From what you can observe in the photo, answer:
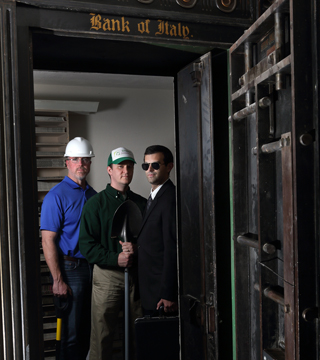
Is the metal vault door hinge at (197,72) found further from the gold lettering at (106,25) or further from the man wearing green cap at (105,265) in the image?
the man wearing green cap at (105,265)

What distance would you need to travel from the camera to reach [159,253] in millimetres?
2697

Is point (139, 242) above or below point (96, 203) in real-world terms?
below

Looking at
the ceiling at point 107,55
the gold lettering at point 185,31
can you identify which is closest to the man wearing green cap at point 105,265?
the ceiling at point 107,55

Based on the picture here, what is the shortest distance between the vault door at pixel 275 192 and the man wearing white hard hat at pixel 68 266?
1.80 metres

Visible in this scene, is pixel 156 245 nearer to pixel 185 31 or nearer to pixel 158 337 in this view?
pixel 158 337

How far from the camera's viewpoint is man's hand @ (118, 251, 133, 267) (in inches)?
113

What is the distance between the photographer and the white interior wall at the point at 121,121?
434 cm

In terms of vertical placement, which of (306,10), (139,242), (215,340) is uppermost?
(306,10)

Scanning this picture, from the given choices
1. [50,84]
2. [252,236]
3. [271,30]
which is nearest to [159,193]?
[252,236]

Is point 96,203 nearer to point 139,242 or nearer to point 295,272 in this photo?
point 139,242

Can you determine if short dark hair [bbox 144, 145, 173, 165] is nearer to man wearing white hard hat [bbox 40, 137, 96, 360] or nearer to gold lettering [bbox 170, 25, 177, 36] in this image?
man wearing white hard hat [bbox 40, 137, 96, 360]

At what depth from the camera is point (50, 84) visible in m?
4.17

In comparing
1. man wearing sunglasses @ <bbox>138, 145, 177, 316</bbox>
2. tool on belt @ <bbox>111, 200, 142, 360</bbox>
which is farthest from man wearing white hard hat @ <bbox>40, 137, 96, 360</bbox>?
man wearing sunglasses @ <bbox>138, 145, 177, 316</bbox>

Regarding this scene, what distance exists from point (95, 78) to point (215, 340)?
3112mm
